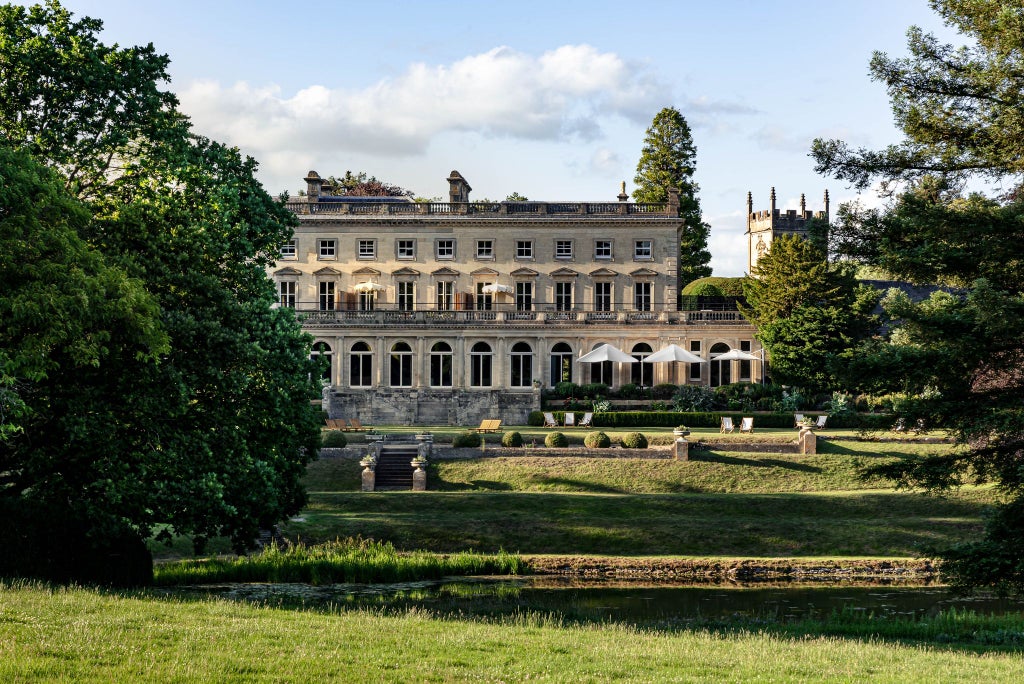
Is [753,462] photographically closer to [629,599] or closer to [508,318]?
[629,599]

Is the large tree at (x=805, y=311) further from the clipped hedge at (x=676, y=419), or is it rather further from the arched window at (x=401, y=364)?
the arched window at (x=401, y=364)

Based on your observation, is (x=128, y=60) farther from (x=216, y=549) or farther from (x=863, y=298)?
(x=863, y=298)

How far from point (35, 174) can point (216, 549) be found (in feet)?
38.7

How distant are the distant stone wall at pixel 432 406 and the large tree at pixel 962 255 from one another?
1190 inches

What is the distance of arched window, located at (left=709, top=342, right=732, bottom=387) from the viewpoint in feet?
185

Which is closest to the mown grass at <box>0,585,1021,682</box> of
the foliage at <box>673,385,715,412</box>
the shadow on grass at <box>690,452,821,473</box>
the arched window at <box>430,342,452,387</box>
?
the shadow on grass at <box>690,452,821,473</box>

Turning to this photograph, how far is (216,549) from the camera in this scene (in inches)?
1013

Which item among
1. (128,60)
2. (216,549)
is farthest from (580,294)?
(128,60)

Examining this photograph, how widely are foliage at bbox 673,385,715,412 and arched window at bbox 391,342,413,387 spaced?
1564 centimetres

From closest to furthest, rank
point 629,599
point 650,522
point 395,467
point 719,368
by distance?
point 629,599, point 650,522, point 395,467, point 719,368

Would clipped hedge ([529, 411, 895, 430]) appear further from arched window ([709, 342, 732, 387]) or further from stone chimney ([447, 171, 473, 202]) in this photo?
stone chimney ([447, 171, 473, 202])

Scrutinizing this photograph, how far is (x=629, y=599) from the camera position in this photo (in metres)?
21.8

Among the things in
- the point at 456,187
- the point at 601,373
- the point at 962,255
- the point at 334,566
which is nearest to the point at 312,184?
the point at 456,187

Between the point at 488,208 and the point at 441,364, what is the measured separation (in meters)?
9.86
